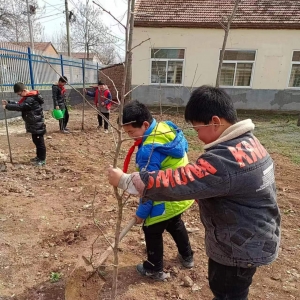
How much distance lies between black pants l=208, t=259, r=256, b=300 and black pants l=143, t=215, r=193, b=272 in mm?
633

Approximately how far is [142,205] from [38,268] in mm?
1122

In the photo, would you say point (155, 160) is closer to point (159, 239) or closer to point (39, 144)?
point (159, 239)

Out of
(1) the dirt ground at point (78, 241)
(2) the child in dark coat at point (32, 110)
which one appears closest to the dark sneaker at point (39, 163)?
(2) the child in dark coat at point (32, 110)

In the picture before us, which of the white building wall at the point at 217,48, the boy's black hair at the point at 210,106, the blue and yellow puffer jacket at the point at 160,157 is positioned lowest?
the blue and yellow puffer jacket at the point at 160,157

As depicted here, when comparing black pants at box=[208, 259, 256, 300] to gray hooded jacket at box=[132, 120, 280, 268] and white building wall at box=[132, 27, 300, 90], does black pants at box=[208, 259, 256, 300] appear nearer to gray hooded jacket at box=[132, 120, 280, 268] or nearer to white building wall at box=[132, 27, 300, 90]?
gray hooded jacket at box=[132, 120, 280, 268]

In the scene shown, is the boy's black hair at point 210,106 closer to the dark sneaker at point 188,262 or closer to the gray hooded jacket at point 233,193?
the gray hooded jacket at point 233,193

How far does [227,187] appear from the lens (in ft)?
3.46

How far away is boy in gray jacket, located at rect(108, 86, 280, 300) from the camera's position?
1047mm

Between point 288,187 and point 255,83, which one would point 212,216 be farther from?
point 255,83

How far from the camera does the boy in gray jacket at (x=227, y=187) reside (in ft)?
3.43

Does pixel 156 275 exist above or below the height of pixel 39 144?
below

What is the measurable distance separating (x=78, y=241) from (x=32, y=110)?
2703mm

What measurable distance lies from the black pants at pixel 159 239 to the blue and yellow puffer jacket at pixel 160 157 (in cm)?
9

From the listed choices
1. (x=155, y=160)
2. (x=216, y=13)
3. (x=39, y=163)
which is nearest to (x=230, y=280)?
(x=155, y=160)
